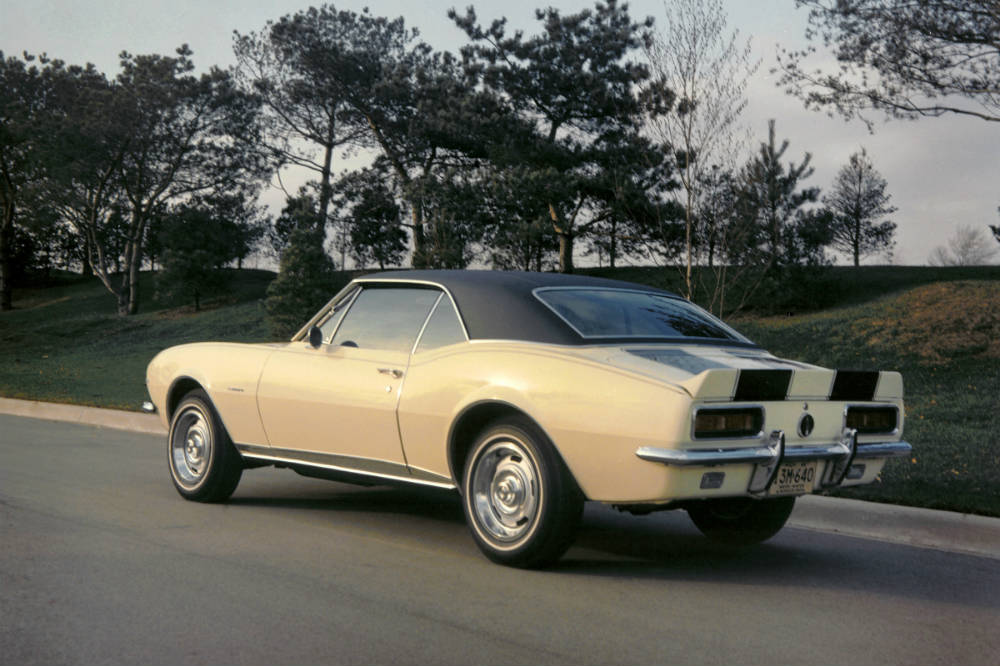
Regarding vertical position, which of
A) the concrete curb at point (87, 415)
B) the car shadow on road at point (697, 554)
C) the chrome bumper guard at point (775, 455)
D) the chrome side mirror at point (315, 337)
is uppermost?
the chrome side mirror at point (315, 337)

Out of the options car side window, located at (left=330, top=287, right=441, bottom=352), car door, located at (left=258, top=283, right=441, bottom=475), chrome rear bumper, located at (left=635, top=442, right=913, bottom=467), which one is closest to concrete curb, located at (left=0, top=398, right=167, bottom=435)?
car door, located at (left=258, top=283, right=441, bottom=475)

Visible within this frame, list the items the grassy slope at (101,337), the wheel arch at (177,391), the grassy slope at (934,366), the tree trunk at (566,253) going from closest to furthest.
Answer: the wheel arch at (177,391)
the grassy slope at (934,366)
the grassy slope at (101,337)
the tree trunk at (566,253)

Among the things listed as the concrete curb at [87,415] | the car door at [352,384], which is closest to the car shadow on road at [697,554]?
the car door at [352,384]

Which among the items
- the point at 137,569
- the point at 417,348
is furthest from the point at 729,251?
the point at 137,569

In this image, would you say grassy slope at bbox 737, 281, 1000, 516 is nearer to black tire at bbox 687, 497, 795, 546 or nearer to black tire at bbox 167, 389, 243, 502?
black tire at bbox 687, 497, 795, 546

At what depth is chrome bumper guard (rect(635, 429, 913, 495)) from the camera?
4633 mm

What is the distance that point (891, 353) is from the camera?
55.7 ft

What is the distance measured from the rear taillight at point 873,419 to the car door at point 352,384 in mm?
2399

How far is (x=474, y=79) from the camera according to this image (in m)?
34.7

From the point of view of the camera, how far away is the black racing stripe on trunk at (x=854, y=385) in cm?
525

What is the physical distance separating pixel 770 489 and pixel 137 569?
10.1 feet

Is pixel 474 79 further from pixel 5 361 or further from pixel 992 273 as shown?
pixel 992 273

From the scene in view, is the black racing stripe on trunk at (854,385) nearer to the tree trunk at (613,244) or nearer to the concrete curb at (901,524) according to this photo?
the concrete curb at (901,524)

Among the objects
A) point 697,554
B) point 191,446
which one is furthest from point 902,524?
point 191,446
